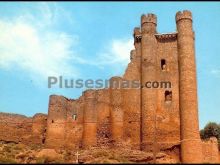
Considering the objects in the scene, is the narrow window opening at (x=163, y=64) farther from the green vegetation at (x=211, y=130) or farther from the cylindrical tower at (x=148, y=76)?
the green vegetation at (x=211, y=130)

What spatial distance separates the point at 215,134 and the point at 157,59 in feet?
43.3

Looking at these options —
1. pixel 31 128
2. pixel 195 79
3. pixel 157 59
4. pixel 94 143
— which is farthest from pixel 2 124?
pixel 195 79

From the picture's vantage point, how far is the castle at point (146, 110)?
30.4 metres

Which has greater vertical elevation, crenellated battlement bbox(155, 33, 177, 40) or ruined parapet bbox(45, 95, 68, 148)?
crenellated battlement bbox(155, 33, 177, 40)

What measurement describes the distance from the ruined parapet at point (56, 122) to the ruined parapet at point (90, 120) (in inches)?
60.9

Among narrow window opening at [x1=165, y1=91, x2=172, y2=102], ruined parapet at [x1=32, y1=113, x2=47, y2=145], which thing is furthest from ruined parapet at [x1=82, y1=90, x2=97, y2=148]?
narrow window opening at [x1=165, y1=91, x2=172, y2=102]

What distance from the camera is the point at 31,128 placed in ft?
110

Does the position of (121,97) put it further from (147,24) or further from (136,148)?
(147,24)

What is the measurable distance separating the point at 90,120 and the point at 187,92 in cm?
685

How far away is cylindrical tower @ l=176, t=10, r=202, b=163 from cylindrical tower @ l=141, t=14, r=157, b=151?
179 cm

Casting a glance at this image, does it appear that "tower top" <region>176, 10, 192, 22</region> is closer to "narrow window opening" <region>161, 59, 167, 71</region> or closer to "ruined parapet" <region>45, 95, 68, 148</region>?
"narrow window opening" <region>161, 59, 167, 71</region>

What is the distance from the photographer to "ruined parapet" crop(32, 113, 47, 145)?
3284 centimetres

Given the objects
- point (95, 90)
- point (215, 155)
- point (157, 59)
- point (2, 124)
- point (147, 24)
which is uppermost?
point (147, 24)

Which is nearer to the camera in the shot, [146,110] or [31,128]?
[146,110]
